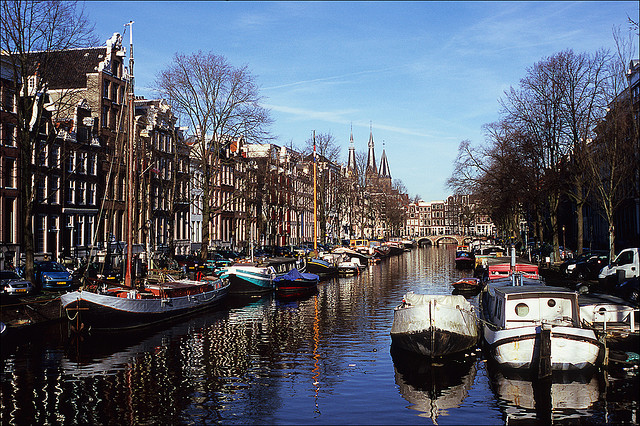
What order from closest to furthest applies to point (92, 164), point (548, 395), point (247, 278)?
point (548, 395) < point (247, 278) < point (92, 164)

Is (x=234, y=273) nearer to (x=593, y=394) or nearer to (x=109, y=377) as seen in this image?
(x=109, y=377)

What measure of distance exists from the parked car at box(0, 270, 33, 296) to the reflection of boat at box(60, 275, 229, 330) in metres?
5.35

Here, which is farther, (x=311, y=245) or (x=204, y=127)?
(x=311, y=245)

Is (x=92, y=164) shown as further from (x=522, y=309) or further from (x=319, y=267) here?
(x=522, y=309)

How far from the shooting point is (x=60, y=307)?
36.0m

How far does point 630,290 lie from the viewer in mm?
37656

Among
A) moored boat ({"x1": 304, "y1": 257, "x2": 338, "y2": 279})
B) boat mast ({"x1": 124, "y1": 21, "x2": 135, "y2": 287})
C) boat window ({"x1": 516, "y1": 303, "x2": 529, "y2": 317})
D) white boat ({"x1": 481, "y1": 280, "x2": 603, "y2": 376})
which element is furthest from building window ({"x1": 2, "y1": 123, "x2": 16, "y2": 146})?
boat window ({"x1": 516, "y1": 303, "x2": 529, "y2": 317})

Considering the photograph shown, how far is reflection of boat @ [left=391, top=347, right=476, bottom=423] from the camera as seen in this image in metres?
21.2

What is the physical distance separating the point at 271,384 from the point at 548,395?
9.64m

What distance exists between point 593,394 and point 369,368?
8.65 m

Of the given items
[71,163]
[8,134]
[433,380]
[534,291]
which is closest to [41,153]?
[8,134]

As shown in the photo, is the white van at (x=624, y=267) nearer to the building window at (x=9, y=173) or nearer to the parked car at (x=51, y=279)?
the parked car at (x=51, y=279)

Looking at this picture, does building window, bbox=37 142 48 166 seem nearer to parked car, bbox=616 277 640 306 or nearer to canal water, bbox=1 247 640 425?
canal water, bbox=1 247 640 425

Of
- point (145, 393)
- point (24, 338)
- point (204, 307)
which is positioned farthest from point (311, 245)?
point (145, 393)
